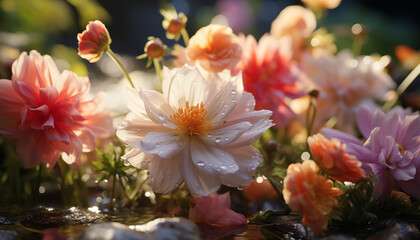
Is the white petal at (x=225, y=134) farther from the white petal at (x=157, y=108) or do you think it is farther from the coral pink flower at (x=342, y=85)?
the coral pink flower at (x=342, y=85)

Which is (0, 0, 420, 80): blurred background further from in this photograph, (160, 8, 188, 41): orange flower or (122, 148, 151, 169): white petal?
(122, 148, 151, 169): white petal

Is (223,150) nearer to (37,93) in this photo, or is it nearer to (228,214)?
(228,214)

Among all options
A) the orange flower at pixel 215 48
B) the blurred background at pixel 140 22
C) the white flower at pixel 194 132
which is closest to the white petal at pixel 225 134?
the white flower at pixel 194 132

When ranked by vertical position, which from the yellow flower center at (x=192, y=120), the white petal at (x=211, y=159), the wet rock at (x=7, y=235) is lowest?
the wet rock at (x=7, y=235)

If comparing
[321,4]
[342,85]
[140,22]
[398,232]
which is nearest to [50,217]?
[398,232]

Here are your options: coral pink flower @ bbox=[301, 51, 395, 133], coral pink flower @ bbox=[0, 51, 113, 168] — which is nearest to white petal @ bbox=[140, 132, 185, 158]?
coral pink flower @ bbox=[0, 51, 113, 168]
